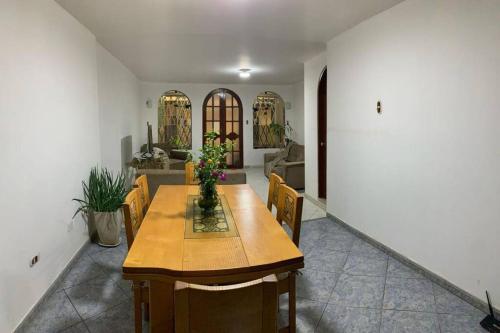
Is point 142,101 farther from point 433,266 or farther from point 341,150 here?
point 433,266

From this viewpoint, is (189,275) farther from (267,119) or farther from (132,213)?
(267,119)

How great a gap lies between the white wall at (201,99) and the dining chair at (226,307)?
338 inches

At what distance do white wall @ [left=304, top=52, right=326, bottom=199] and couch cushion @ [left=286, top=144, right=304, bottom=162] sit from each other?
1.50 m

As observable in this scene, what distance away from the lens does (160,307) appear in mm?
1438

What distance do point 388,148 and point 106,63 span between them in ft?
12.6

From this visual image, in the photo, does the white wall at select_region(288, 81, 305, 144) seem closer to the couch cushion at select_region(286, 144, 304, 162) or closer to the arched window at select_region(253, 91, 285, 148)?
the arched window at select_region(253, 91, 285, 148)

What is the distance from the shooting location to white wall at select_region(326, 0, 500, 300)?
2.48 meters

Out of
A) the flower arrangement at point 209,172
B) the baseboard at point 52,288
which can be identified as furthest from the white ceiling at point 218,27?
the baseboard at point 52,288

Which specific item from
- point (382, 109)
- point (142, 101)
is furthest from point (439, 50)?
point (142, 101)

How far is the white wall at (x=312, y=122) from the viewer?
5.79 meters

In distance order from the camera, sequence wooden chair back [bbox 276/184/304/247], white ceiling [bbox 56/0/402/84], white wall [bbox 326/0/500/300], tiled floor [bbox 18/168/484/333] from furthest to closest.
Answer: white ceiling [bbox 56/0/402/84]
white wall [bbox 326/0/500/300]
tiled floor [bbox 18/168/484/333]
wooden chair back [bbox 276/184/304/247]

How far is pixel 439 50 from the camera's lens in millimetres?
2848

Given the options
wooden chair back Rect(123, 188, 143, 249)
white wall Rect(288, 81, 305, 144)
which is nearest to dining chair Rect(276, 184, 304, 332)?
wooden chair back Rect(123, 188, 143, 249)

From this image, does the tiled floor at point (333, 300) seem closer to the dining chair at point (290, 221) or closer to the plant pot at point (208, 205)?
the dining chair at point (290, 221)
